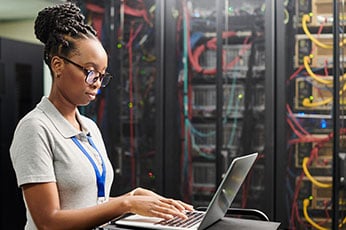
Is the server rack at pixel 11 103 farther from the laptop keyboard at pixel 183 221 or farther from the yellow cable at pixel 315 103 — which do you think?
the laptop keyboard at pixel 183 221

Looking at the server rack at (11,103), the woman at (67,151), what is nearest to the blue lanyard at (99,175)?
the woman at (67,151)

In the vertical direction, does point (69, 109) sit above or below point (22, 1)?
below

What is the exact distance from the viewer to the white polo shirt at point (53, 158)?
1292 mm

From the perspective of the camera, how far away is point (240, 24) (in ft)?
10.0

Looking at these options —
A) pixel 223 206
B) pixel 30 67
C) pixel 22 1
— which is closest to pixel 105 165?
pixel 223 206

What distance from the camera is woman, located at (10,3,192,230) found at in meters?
1.25

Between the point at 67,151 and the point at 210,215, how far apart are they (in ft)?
1.31

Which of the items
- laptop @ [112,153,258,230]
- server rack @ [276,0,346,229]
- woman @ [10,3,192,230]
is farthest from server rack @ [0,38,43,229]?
laptop @ [112,153,258,230]

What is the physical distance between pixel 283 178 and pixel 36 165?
6.34 ft

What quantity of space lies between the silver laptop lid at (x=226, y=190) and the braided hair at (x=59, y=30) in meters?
0.52

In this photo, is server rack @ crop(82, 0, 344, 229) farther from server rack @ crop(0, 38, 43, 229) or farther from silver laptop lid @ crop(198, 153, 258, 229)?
silver laptop lid @ crop(198, 153, 258, 229)

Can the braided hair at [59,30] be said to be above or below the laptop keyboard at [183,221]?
above

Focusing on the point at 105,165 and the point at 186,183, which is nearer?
the point at 105,165

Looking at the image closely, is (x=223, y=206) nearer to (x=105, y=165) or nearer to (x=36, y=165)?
(x=105, y=165)
